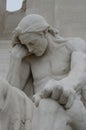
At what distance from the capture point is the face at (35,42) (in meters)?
5.10

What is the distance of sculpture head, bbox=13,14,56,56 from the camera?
5.09m

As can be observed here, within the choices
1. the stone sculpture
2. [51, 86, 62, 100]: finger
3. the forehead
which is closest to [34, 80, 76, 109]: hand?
[51, 86, 62, 100]: finger

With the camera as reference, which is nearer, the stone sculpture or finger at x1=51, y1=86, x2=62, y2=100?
finger at x1=51, y1=86, x2=62, y2=100

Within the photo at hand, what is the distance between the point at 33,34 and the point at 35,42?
67mm

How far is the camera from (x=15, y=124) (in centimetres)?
456

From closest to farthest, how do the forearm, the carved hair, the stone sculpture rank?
the forearm
the stone sculpture
the carved hair

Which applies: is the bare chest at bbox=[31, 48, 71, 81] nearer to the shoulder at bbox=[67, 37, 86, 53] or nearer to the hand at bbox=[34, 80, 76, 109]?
the shoulder at bbox=[67, 37, 86, 53]

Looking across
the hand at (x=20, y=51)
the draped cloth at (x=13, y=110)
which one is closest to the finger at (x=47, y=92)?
the draped cloth at (x=13, y=110)

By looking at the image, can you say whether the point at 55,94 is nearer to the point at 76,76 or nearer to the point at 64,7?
the point at 76,76

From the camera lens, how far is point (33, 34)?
201 inches

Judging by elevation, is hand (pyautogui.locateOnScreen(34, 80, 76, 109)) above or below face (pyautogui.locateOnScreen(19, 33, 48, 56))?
above

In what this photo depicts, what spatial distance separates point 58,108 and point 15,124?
0.98 feet

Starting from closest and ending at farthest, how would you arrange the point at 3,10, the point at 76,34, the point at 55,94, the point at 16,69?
the point at 55,94 < the point at 16,69 < the point at 76,34 < the point at 3,10

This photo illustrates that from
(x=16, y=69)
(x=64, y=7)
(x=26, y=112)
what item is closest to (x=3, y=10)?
(x=64, y=7)
